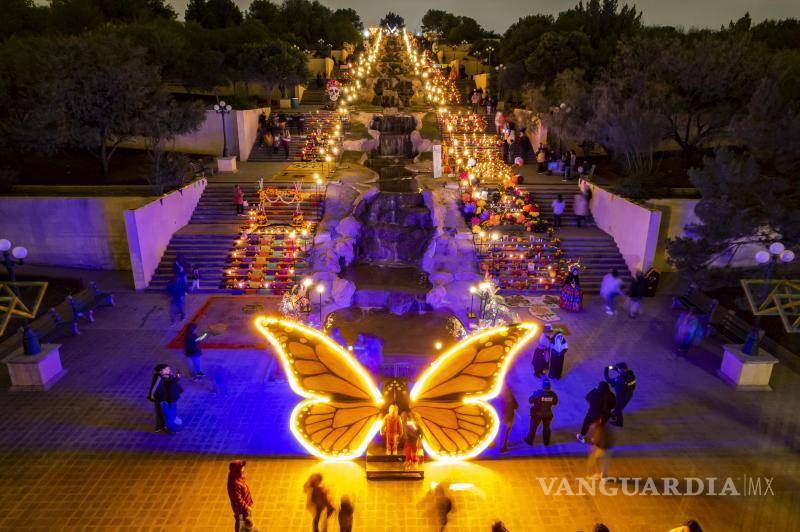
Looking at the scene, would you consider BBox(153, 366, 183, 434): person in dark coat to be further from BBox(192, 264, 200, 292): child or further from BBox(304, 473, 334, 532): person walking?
BBox(192, 264, 200, 292): child

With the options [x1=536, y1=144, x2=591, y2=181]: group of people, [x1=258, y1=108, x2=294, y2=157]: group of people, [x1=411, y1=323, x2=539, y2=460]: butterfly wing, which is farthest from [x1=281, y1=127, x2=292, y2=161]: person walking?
[x1=411, y1=323, x2=539, y2=460]: butterfly wing

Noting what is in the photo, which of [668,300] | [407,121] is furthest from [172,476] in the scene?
[407,121]

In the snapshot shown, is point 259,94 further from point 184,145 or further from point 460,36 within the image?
point 460,36

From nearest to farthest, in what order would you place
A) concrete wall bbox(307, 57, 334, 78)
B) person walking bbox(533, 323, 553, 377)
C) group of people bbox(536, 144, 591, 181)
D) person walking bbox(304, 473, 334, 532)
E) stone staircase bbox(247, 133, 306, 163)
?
1. person walking bbox(304, 473, 334, 532)
2. person walking bbox(533, 323, 553, 377)
3. group of people bbox(536, 144, 591, 181)
4. stone staircase bbox(247, 133, 306, 163)
5. concrete wall bbox(307, 57, 334, 78)

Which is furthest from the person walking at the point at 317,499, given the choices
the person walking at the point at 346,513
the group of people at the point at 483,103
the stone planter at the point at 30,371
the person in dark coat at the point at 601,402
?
the group of people at the point at 483,103

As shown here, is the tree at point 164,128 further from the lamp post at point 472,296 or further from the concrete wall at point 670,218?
the concrete wall at point 670,218

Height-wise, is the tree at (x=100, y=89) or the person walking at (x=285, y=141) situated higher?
the tree at (x=100, y=89)

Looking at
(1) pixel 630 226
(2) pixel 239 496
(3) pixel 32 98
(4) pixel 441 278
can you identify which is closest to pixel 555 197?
(1) pixel 630 226
